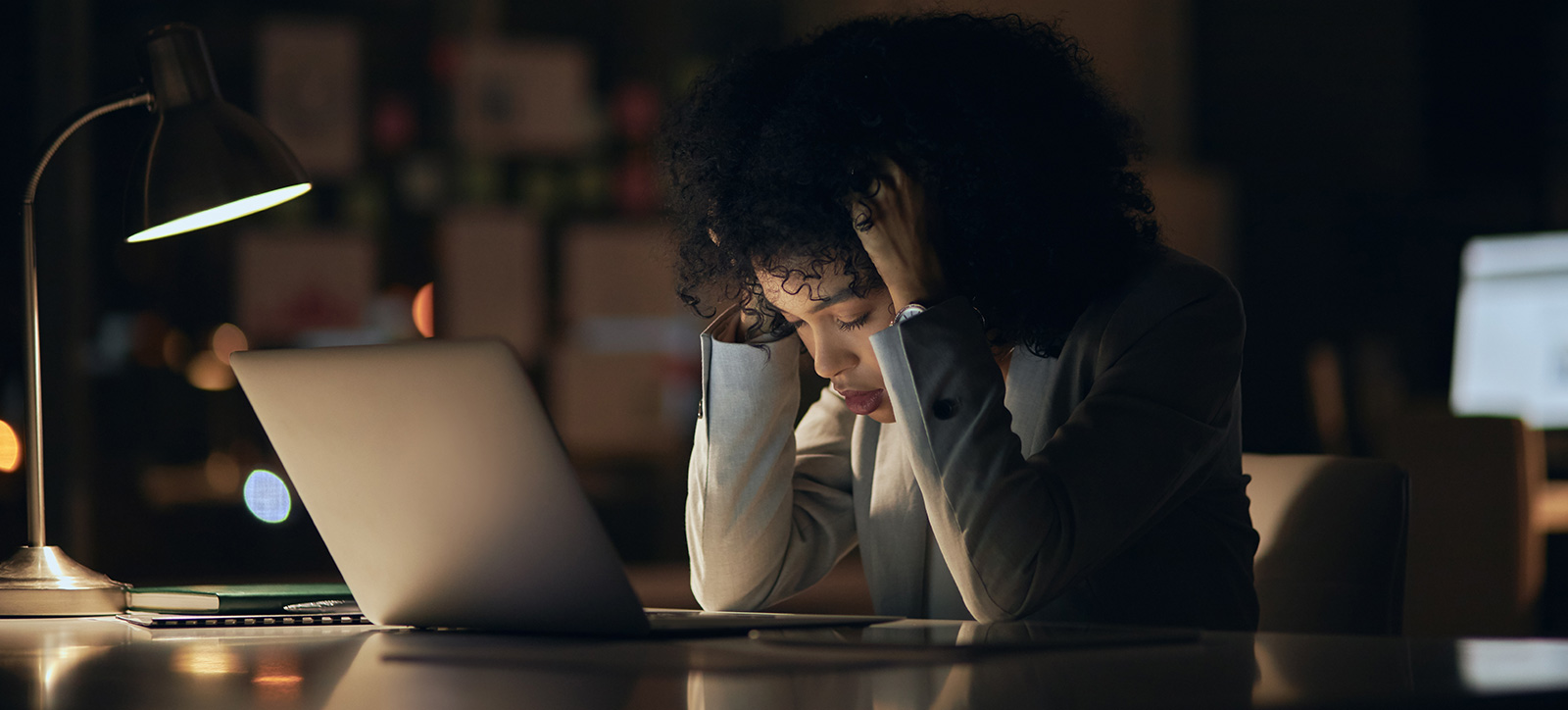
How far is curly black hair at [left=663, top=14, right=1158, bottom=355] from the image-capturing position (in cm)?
119

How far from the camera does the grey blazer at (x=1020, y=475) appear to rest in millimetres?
1031

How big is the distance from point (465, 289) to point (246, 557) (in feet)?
2.86

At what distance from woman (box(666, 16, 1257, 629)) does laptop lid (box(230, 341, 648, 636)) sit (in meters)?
0.34

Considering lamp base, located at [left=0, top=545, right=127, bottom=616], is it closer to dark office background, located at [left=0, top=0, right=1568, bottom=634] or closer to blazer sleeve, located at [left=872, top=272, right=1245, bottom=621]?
blazer sleeve, located at [left=872, top=272, right=1245, bottom=621]

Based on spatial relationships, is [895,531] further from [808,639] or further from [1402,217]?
[1402,217]

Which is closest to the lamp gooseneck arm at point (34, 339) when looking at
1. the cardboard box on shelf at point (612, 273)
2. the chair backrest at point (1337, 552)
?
the chair backrest at point (1337, 552)

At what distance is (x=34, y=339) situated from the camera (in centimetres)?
129

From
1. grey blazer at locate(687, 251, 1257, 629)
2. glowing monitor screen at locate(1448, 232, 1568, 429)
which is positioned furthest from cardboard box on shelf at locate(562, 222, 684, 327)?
grey blazer at locate(687, 251, 1257, 629)

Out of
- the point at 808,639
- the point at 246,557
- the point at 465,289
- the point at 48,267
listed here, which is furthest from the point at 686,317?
the point at 808,639

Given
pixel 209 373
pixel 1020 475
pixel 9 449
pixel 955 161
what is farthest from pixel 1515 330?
pixel 9 449

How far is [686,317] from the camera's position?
3867mm

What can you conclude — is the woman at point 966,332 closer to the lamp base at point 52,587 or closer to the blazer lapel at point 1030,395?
the blazer lapel at point 1030,395

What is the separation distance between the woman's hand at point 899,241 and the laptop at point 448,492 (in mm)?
313

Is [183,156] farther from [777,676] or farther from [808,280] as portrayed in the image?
[777,676]
